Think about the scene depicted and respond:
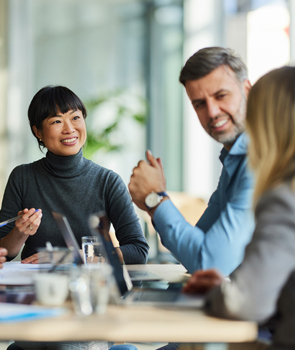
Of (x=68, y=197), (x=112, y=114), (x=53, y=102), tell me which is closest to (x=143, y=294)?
(x=68, y=197)

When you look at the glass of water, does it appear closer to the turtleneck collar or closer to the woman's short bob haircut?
the turtleneck collar

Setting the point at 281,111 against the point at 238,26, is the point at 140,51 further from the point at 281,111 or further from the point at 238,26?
the point at 281,111

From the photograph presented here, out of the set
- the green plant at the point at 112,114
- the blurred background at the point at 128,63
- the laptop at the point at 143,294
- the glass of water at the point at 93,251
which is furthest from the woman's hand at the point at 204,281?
the green plant at the point at 112,114

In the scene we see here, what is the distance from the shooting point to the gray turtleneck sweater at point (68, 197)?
76.6 inches

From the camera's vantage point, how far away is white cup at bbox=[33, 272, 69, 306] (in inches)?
40.0

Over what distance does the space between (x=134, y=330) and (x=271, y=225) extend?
0.31m

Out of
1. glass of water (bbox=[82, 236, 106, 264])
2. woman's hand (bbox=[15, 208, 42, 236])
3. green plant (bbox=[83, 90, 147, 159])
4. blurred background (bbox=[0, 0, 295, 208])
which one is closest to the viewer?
glass of water (bbox=[82, 236, 106, 264])

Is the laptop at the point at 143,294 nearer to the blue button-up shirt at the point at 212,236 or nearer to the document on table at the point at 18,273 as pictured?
the blue button-up shirt at the point at 212,236

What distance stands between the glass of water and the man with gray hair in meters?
0.19

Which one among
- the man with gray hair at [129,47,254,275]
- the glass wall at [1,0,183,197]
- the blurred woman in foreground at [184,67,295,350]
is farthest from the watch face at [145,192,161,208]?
the glass wall at [1,0,183,197]

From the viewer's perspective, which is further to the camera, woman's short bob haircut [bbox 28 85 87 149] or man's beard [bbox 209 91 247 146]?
woman's short bob haircut [bbox 28 85 87 149]

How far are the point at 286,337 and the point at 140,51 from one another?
4706 millimetres

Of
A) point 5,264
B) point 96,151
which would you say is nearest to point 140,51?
point 96,151

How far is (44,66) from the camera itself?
477 centimetres
